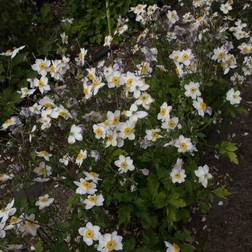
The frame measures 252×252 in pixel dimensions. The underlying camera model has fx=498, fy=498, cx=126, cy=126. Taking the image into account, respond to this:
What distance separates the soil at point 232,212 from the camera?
3.07m

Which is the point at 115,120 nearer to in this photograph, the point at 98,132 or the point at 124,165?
the point at 98,132

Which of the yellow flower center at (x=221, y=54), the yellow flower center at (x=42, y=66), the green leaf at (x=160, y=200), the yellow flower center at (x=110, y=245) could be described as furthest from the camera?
the yellow flower center at (x=221, y=54)

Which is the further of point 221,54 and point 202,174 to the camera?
point 221,54

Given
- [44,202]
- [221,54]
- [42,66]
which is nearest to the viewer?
[44,202]

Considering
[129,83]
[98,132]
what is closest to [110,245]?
[98,132]

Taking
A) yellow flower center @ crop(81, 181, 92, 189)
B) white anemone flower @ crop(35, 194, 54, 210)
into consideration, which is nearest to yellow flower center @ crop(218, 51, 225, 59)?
yellow flower center @ crop(81, 181, 92, 189)

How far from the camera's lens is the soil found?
3.07 metres

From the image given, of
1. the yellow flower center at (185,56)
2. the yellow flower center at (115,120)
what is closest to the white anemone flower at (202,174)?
the yellow flower center at (115,120)

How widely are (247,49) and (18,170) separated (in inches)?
69.3

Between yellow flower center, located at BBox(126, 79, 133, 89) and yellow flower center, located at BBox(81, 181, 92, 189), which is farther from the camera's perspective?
yellow flower center, located at BBox(126, 79, 133, 89)

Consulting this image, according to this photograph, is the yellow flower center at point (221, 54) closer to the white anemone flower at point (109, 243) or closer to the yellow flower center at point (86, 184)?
the yellow flower center at point (86, 184)

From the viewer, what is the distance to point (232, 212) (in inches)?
127

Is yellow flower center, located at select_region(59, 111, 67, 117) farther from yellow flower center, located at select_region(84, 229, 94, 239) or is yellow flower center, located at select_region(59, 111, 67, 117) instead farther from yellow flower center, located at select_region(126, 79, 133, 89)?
yellow flower center, located at select_region(84, 229, 94, 239)

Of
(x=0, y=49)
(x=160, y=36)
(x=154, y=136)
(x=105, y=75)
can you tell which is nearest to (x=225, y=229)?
(x=154, y=136)
